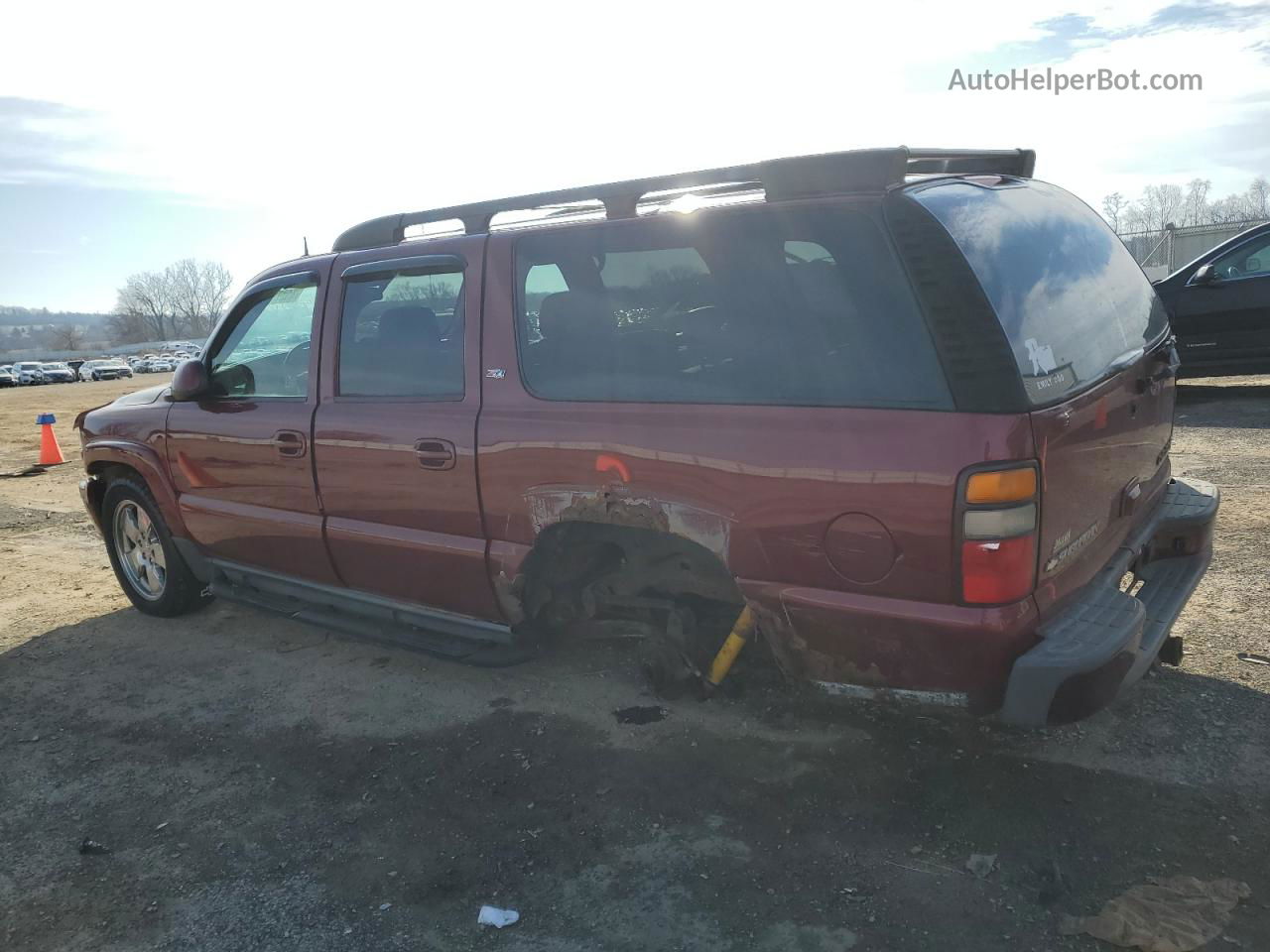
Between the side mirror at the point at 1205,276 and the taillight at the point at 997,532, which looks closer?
the taillight at the point at 997,532

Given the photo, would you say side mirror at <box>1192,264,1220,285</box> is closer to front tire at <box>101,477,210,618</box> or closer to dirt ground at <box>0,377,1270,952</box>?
dirt ground at <box>0,377,1270,952</box>

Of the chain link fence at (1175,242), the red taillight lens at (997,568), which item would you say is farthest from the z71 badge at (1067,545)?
the chain link fence at (1175,242)

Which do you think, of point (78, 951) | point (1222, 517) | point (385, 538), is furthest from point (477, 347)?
point (1222, 517)

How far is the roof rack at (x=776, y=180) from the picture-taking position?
2.75 metres

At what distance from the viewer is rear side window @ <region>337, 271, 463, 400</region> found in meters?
3.74

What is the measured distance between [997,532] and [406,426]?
7.54 feet

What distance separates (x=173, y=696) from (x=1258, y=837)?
421 cm

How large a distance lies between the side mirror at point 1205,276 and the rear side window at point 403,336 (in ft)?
27.1

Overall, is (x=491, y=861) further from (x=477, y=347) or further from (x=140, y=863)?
(x=477, y=347)

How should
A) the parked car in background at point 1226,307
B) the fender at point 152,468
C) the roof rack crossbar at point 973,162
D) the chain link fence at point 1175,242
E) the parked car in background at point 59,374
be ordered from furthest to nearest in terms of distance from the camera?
the parked car in background at point 59,374 < the chain link fence at point 1175,242 < the parked car in background at point 1226,307 < the fender at point 152,468 < the roof rack crossbar at point 973,162

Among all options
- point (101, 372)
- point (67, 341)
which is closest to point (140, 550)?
point (101, 372)

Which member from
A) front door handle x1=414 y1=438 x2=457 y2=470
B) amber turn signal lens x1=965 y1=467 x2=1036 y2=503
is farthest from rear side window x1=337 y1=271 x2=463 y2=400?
amber turn signal lens x1=965 y1=467 x2=1036 y2=503

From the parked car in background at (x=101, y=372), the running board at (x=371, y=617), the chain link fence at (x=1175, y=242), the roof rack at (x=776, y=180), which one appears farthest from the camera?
the parked car in background at (x=101, y=372)

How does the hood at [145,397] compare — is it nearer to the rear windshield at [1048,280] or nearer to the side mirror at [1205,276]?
the rear windshield at [1048,280]
